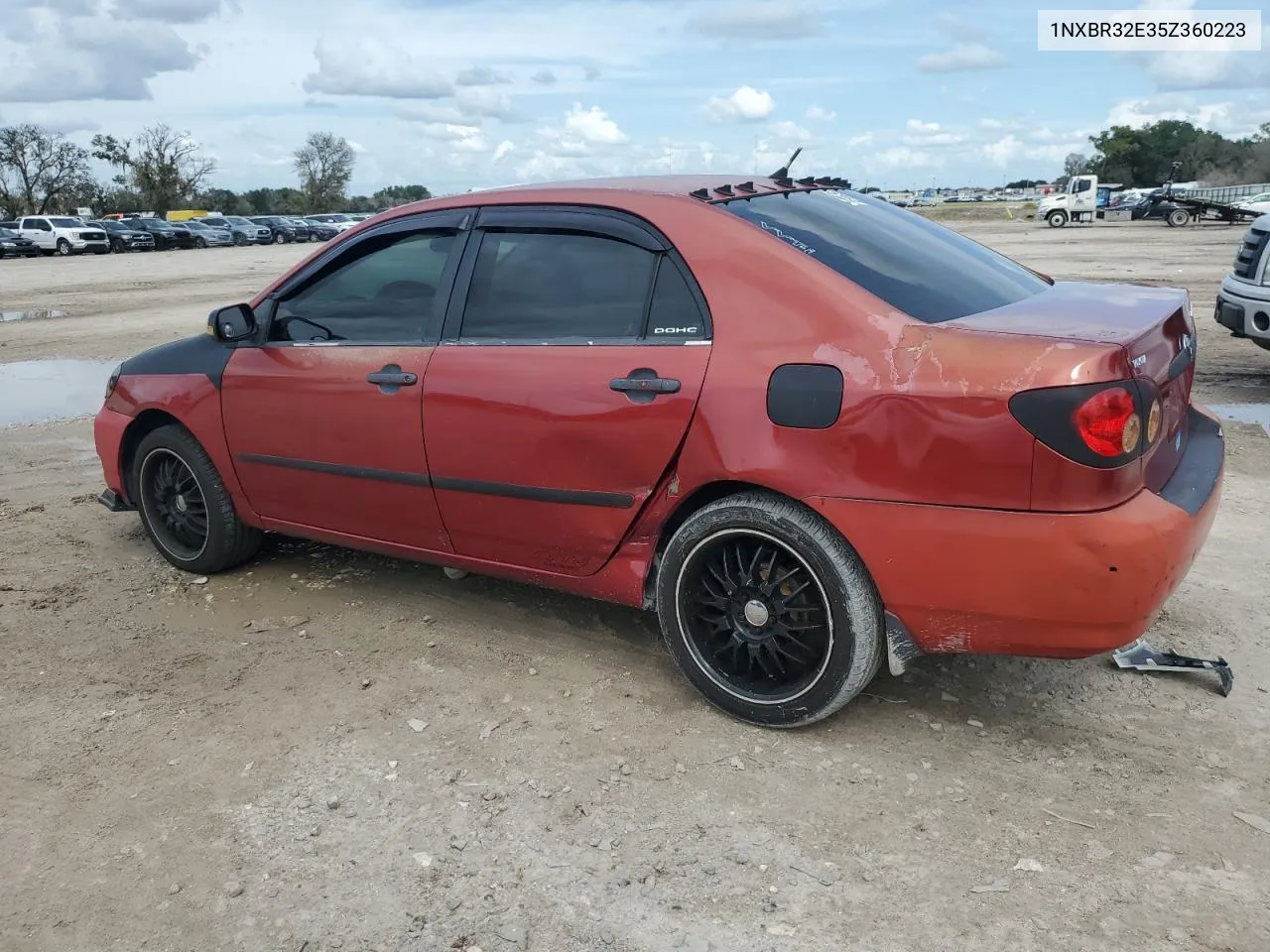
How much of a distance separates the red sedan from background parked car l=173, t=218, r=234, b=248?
1898 inches

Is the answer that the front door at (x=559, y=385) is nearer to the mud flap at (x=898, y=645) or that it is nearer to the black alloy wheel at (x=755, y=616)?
the black alloy wheel at (x=755, y=616)

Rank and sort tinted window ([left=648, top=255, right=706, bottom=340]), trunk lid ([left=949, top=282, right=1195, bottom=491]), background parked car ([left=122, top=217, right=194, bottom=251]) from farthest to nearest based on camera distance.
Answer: background parked car ([left=122, top=217, right=194, bottom=251])
tinted window ([left=648, top=255, right=706, bottom=340])
trunk lid ([left=949, top=282, right=1195, bottom=491])

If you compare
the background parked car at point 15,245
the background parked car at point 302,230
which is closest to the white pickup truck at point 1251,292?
the background parked car at point 15,245

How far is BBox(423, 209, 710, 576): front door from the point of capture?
3.30m

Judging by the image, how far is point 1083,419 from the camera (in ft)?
8.75

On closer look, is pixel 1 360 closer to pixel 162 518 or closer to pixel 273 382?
pixel 162 518

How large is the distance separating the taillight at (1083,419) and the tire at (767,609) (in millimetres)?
649

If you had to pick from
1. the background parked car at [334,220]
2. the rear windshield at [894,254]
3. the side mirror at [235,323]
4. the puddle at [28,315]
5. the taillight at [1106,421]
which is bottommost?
the puddle at [28,315]

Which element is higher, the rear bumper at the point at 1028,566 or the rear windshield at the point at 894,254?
the rear windshield at the point at 894,254

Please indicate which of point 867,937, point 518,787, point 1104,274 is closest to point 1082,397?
point 867,937

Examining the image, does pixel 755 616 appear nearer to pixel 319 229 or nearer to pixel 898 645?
pixel 898 645

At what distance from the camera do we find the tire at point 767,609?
3.06 meters

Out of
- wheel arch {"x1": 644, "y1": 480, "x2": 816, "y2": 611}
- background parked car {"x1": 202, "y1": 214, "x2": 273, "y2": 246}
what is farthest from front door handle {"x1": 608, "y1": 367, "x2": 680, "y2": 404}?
background parked car {"x1": 202, "y1": 214, "x2": 273, "y2": 246}

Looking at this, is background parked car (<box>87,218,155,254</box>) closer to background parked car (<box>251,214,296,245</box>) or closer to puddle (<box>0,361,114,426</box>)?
background parked car (<box>251,214,296,245</box>)
